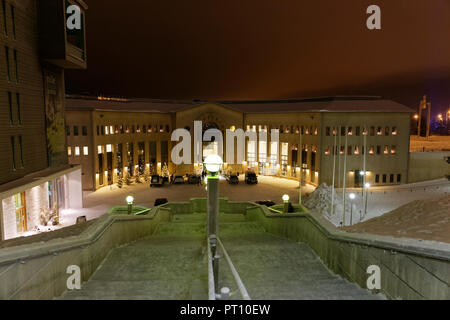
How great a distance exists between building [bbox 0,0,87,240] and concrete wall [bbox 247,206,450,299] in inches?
556

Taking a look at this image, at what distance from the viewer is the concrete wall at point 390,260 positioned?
5359 millimetres

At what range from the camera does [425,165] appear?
1471 inches

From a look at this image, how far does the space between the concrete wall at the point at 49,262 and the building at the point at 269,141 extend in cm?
2487

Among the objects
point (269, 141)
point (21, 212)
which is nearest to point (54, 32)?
point (21, 212)

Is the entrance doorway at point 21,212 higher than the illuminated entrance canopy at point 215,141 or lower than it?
lower

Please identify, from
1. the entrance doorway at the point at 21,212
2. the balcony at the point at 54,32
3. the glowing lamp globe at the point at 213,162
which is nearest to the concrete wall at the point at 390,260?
the glowing lamp globe at the point at 213,162

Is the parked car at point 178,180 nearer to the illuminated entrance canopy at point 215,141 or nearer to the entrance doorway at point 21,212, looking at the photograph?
the illuminated entrance canopy at point 215,141

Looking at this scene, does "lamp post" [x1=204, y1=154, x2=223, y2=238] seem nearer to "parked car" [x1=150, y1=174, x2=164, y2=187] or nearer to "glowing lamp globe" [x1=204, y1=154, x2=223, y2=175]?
"glowing lamp globe" [x1=204, y1=154, x2=223, y2=175]

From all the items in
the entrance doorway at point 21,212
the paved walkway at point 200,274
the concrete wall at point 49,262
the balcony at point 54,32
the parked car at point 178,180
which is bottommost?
the parked car at point 178,180

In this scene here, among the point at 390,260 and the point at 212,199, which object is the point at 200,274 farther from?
the point at 390,260

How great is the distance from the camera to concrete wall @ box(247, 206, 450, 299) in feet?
17.6

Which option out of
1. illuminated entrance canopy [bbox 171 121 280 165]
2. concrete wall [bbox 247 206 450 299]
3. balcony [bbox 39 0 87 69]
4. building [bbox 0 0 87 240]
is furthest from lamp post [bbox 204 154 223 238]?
illuminated entrance canopy [bbox 171 121 280 165]

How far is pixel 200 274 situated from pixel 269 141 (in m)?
38.4

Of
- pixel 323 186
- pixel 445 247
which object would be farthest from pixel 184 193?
pixel 445 247
